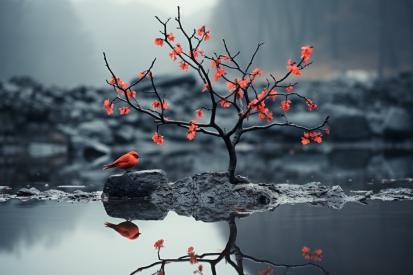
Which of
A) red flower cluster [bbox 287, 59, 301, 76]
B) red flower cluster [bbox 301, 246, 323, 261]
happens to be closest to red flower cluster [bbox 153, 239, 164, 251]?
red flower cluster [bbox 301, 246, 323, 261]

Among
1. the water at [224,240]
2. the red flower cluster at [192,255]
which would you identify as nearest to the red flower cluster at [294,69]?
the water at [224,240]

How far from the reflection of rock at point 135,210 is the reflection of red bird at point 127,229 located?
285mm

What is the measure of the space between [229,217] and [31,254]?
198cm

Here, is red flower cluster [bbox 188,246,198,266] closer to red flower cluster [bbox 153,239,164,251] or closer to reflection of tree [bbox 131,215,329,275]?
reflection of tree [bbox 131,215,329,275]

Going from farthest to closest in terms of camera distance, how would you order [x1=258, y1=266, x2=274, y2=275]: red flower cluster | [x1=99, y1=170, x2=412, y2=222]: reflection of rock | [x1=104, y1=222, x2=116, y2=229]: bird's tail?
[x1=99, y1=170, x2=412, y2=222]: reflection of rock < [x1=104, y1=222, x2=116, y2=229]: bird's tail < [x1=258, y1=266, x2=274, y2=275]: red flower cluster

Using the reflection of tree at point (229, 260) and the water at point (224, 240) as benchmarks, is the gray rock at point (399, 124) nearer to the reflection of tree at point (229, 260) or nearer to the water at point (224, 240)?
the water at point (224, 240)

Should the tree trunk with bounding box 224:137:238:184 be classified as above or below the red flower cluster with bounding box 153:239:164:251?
above

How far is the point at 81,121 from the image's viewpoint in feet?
102

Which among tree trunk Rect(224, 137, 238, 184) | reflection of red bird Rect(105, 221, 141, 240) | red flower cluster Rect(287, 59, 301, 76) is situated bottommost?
reflection of red bird Rect(105, 221, 141, 240)

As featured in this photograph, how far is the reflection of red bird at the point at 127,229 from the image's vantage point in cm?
323

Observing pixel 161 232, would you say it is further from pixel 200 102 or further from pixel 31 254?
pixel 200 102

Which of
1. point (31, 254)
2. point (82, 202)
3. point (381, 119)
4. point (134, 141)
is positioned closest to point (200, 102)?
point (134, 141)

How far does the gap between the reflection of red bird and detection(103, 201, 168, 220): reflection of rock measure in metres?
0.29

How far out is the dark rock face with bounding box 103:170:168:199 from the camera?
529 cm
